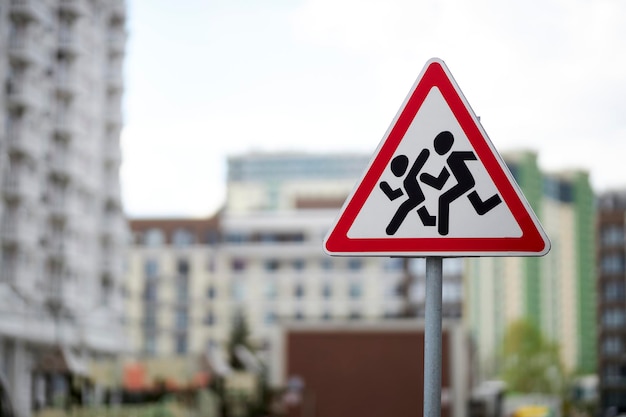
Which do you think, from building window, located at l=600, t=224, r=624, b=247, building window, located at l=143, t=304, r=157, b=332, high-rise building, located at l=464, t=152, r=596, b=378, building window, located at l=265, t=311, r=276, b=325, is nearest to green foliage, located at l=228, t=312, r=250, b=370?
building window, located at l=265, t=311, r=276, b=325

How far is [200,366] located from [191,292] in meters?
59.7

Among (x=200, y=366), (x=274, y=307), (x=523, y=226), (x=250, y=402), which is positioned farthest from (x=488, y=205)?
(x=274, y=307)

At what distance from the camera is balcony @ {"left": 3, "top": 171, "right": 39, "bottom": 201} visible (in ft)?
145

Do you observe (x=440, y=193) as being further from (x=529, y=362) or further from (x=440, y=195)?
(x=529, y=362)

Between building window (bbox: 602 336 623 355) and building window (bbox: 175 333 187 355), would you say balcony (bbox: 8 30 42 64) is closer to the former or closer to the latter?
building window (bbox: 175 333 187 355)

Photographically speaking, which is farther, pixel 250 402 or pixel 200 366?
pixel 250 402

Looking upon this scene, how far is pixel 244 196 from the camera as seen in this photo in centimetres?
15988

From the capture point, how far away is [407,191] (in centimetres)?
344

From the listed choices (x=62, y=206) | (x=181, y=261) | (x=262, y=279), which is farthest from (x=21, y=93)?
(x=262, y=279)

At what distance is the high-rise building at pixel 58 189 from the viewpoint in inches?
1735

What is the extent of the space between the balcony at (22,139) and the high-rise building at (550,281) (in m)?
96.1

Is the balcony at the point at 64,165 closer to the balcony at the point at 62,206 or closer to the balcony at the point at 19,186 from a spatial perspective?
the balcony at the point at 62,206

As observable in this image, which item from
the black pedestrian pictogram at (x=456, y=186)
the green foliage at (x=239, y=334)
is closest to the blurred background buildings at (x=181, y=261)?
the green foliage at (x=239, y=334)

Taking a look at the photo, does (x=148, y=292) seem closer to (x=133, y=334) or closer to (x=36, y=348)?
(x=133, y=334)
